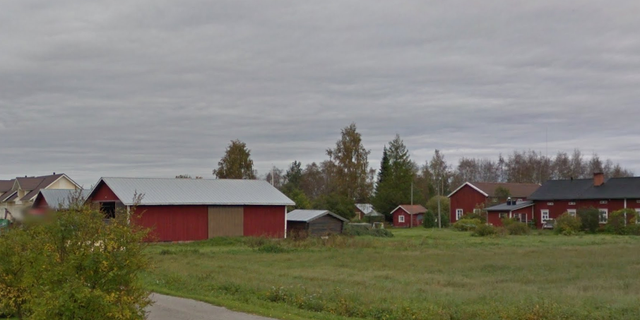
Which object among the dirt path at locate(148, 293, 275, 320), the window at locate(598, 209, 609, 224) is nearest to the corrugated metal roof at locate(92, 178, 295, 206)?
the dirt path at locate(148, 293, 275, 320)

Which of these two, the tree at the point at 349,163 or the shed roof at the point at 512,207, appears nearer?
the shed roof at the point at 512,207

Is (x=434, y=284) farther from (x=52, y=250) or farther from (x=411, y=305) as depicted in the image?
(x=52, y=250)

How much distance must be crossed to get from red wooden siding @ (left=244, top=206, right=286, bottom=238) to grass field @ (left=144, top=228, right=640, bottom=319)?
10107 mm

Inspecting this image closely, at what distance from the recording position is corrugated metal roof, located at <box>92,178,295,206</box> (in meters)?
42.5

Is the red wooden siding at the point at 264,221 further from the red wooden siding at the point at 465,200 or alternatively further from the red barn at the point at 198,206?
the red wooden siding at the point at 465,200

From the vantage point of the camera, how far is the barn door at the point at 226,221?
144ft

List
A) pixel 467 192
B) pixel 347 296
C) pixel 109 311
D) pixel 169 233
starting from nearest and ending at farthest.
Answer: pixel 109 311 → pixel 347 296 → pixel 169 233 → pixel 467 192

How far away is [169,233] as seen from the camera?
42.0 meters

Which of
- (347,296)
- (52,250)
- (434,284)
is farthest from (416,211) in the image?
(52,250)

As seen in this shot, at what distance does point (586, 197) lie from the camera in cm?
6284

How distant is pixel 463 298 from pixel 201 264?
41.4 feet

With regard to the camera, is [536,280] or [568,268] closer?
[536,280]

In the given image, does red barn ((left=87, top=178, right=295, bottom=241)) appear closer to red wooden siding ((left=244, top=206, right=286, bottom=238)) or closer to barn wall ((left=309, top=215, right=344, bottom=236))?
red wooden siding ((left=244, top=206, right=286, bottom=238))

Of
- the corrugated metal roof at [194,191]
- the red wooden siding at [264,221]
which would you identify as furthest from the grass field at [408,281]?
the red wooden siding at [264,221]
